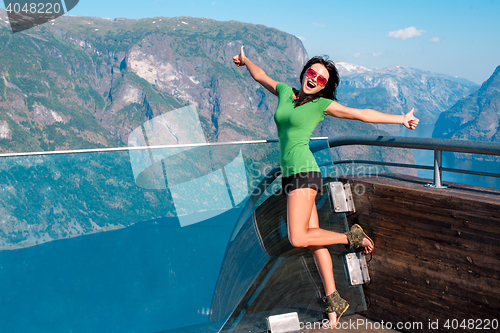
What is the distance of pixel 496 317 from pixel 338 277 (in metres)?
0.91

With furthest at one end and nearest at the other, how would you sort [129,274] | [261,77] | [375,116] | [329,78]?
[129,274]
[261,77]
[329,78]
[375,116]

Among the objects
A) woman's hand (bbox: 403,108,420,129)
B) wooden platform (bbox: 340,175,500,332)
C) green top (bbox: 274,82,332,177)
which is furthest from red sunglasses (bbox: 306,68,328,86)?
wooden platform (bbox: 340,175,500,332)

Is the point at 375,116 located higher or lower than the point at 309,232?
higher

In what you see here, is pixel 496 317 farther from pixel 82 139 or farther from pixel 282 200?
pixel 82 139

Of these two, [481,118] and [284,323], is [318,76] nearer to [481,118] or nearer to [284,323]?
[284,323]

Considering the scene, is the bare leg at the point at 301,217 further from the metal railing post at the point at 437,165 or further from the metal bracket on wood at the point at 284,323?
the metal railing post at the point at 437,165

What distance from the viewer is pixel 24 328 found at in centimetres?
252

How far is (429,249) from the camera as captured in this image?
6.95 feet

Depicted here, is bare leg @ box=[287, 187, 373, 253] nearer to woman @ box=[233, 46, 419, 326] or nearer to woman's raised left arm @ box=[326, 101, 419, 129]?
woman @ box=[233, 46, 419, 326]

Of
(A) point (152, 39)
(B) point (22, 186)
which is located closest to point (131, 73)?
(A) point (152, 39)

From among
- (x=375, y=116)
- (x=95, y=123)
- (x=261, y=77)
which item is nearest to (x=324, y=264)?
(x=375, y=116)

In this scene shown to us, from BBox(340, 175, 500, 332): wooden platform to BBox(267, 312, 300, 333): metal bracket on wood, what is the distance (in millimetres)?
567

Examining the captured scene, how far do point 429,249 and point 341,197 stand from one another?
0.64 meters

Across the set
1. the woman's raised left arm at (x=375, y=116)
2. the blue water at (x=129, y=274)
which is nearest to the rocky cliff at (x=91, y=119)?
the blue water at (x=129, y=274)
